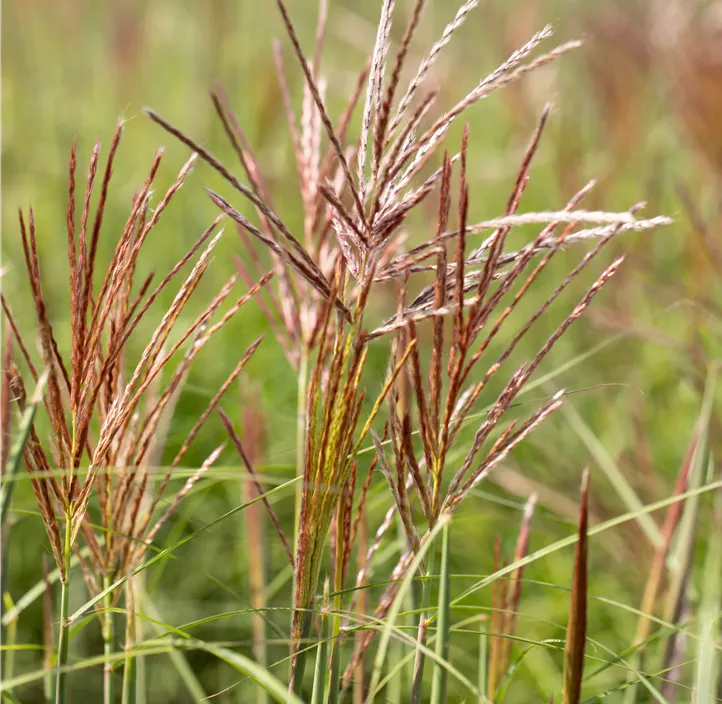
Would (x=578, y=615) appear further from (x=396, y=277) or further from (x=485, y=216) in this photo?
(x=485, y=216)

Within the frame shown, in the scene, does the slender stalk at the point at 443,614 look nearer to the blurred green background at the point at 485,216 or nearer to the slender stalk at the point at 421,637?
the slender stalk at the point at 421,637

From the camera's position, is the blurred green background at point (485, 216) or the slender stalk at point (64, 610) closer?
the slender stalk at point (64, 610)

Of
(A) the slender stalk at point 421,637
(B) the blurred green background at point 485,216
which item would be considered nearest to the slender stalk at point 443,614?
(A) the slender stalk at point 421,637

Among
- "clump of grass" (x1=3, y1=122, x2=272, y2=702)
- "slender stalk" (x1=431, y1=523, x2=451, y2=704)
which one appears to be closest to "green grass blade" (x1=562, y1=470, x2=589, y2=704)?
"slender stalk" (x1=431, y1=523, x2=451, y2=704)

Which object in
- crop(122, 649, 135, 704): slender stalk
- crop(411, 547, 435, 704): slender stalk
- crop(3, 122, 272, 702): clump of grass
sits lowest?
crop(122, 649, 135, 704): slender stalk

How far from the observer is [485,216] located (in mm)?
3535

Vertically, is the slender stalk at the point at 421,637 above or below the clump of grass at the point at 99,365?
below

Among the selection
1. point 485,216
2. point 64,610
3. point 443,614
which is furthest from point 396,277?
point 485,216

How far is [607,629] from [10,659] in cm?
126

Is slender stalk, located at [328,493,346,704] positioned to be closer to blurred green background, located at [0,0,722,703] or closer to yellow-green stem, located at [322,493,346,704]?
yellow-green stem, located at [322,493,346,704]

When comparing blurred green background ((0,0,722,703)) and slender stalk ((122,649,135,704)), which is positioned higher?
blurred green background ((0,0,722,703))

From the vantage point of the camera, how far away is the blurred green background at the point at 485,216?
1.70 m

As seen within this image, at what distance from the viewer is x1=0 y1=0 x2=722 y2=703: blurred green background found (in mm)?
1702

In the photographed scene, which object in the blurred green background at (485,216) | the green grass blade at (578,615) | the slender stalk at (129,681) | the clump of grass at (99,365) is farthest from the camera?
the blurred green background at (485,216)
